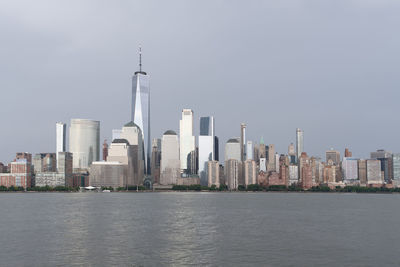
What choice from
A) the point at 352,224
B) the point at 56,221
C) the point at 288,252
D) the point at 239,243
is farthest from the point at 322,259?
the point at 56,221

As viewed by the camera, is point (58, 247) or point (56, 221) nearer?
point (58, 247)

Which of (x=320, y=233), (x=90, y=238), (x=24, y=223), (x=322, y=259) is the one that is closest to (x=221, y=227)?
(x=320, y=233)

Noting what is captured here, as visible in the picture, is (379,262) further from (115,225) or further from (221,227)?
(115,225)

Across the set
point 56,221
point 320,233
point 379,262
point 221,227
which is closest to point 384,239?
point 320,233

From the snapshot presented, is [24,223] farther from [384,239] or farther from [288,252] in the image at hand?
[384,239]

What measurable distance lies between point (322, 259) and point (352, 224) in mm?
50676

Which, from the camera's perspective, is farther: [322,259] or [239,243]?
[239,243]

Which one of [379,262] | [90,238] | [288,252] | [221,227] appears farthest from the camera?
[221,227]

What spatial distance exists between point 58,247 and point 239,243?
29.3 meters

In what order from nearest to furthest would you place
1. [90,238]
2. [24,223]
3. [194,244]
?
[194,244] < [90,238] < [24,223]

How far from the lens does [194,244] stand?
7200 centimetres

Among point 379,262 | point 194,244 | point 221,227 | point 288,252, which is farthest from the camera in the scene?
point 221,227

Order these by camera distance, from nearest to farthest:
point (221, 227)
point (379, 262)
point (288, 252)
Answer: point (379, 262) → point (288, 252) → point (221, 227)

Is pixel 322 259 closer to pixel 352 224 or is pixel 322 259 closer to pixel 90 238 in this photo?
pixel 90 238
